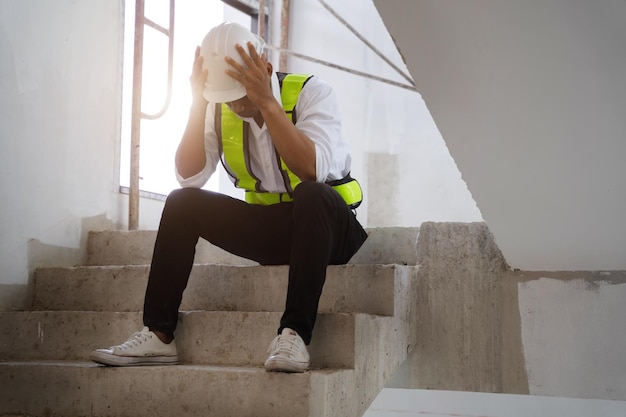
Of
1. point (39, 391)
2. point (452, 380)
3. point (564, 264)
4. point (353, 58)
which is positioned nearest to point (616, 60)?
point (564, 264)

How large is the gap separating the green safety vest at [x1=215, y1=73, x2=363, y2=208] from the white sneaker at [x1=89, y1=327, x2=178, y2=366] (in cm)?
58

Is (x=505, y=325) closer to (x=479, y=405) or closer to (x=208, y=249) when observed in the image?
(x=479, y=405)

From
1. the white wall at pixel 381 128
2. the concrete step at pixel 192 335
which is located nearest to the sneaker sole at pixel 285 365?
the concrete step at pixel 192 335

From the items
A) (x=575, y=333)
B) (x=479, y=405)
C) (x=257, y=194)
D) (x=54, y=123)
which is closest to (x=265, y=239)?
(x=257, y=194)

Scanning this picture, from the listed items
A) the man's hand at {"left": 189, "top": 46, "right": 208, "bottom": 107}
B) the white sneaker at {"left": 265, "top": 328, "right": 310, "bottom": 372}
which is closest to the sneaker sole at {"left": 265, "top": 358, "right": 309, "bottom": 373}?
the white sneaker at {"left": 265, "top": 328, "right": 310, "bottom": 372}

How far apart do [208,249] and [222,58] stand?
1068 millimetres

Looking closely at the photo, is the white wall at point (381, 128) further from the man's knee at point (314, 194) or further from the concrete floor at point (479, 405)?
the man's knee at point (314, 194)

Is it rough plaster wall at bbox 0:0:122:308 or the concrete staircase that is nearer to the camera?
the concrete staircase

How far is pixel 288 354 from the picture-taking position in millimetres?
1896

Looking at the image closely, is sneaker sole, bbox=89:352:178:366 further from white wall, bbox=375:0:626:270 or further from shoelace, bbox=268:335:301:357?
white wall, bbox=375:0:626:270

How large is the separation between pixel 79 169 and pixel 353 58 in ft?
6.38

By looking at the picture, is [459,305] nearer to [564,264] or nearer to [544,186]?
[564,264]

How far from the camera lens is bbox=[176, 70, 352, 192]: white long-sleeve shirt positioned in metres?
2.20

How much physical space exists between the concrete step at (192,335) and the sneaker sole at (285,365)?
226mm
